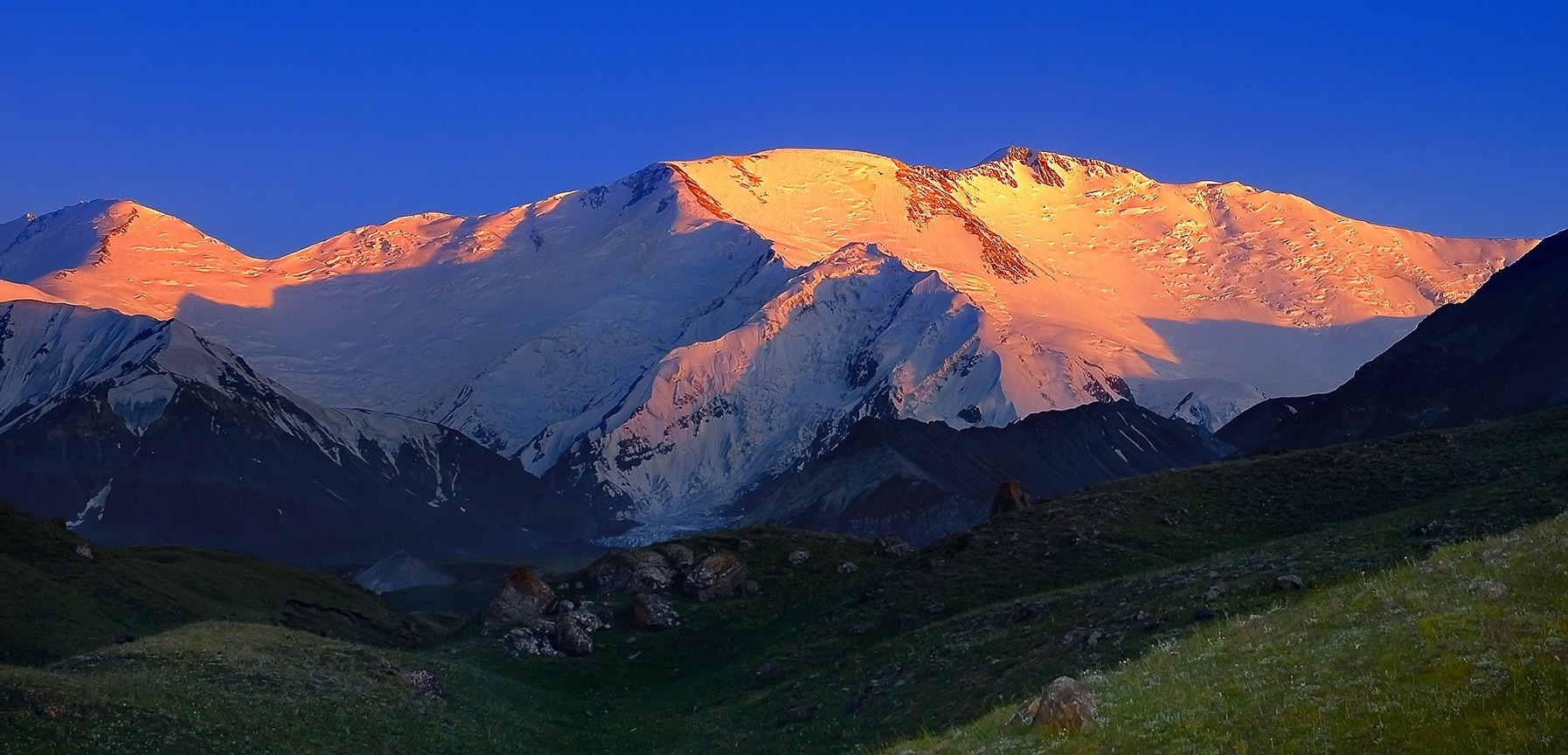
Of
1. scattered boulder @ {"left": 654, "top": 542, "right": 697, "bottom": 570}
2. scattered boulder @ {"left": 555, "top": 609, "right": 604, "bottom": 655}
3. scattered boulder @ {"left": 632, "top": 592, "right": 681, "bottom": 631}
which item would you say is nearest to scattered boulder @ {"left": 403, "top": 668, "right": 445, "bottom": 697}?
scattered boulder @ {"left": 555, "top": 609, "right": 604, "bottom": 655}

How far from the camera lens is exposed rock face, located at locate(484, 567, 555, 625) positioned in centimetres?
8600

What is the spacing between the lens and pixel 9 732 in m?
34.1

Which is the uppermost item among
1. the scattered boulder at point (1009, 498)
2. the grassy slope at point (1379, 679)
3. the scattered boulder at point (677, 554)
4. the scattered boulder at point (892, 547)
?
the grassy slope at point (1379, 679)

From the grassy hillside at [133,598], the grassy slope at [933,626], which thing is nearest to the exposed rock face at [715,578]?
the grassy slope at [933,626]

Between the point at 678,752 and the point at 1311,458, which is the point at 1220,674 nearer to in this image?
the point at 678,752

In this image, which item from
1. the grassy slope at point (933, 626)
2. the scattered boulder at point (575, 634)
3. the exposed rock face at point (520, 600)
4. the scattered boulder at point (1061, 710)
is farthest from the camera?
the exposed rock face at point (520, 600)

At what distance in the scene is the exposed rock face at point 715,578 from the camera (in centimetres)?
8881

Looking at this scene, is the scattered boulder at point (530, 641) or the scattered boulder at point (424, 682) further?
the scattered boulder at point (530, 641)

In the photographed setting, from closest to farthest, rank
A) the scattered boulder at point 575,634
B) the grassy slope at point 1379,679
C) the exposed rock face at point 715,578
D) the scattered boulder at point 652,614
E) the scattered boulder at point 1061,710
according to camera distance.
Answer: the grassy slope at point 1379,679 < the scattered boulder at point 1061,710 < the scattered boulder at point 575,634 < the scattered boulder at point 652,614 < the exposed rock face at point 715,578

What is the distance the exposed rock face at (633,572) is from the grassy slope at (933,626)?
3609 mm

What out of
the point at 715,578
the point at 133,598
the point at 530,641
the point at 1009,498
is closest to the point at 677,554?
the point at 715,578

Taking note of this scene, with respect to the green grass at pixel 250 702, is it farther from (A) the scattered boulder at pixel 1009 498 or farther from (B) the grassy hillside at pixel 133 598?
(A) the scattered boulder at pixel 1009 498

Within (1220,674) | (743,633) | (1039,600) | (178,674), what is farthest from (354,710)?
(743,633)

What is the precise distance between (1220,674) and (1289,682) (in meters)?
2.16
